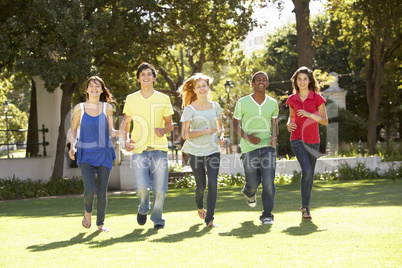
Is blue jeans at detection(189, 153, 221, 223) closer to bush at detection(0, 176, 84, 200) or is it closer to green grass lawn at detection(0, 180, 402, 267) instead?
green grass lawn at detection(0, 180, 402, 267)

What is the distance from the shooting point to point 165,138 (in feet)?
25.5

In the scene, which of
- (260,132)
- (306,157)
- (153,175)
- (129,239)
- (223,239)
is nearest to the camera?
(223,239)

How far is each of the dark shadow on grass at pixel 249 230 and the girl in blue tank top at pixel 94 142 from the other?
1.71 metres

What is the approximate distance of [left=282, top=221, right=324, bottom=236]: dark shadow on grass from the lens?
6711 mm

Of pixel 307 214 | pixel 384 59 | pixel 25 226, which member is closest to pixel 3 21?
pixel 25 226

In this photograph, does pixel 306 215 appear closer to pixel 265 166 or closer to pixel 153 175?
pixel 265 166

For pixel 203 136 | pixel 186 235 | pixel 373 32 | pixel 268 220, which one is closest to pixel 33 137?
pixel 373 32

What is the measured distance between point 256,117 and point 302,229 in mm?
1674

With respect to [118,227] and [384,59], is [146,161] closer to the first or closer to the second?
[118,227]

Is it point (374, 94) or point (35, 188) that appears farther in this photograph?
point (374, 94)

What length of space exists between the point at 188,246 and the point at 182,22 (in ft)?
54.1

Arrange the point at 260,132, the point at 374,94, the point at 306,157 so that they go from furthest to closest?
the point at 374,94 → the point at 306,157 → the point at 260,132

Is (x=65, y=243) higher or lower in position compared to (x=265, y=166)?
lower

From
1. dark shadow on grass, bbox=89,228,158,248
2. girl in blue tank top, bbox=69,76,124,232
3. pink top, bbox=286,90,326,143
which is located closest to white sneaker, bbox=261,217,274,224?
pink top, bbox=286,90,326,143
